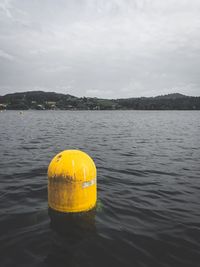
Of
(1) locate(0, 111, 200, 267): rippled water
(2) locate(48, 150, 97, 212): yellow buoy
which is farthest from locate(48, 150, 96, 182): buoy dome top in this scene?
(1) locate(0, 111, 200, 267): rippled water

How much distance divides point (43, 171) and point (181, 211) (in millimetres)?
6359

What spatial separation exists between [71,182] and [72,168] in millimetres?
315

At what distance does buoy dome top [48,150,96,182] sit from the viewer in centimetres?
540

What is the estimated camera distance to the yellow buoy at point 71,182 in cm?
542

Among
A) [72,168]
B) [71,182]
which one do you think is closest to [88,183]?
[71,182]

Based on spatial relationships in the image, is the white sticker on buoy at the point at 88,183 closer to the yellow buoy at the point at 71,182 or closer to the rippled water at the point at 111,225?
the yellow buoy at the point at 71,182

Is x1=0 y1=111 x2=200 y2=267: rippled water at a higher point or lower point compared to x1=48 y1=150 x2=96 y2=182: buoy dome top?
lower

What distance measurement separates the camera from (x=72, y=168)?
17.8 feet

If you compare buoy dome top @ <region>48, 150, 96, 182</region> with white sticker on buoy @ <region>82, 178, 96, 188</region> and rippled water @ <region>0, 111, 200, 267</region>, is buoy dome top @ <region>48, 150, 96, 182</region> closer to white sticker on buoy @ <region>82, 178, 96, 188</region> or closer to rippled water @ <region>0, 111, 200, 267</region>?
white sticker on buoy @ <region>82, 178, 96, 188</region>

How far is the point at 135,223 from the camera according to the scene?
6000 millimetres

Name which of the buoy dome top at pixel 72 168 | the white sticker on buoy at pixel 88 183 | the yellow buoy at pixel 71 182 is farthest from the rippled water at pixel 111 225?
the buoy dome top at pixel 72 168

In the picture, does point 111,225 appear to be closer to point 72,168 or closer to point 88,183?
point 88,183

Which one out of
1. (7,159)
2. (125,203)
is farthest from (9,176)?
(125,203)

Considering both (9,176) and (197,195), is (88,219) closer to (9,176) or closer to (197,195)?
(197,195)
